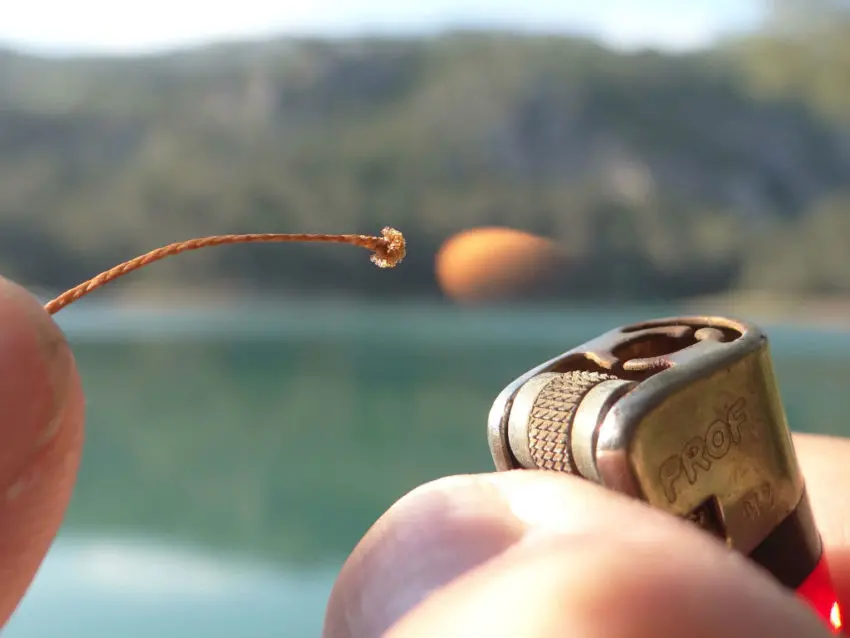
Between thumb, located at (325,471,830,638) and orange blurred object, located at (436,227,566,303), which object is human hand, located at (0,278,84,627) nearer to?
thumb, located at (325,471,830,638)

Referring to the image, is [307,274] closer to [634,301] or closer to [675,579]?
[634,301]

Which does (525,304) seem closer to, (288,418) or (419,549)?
(288,418)

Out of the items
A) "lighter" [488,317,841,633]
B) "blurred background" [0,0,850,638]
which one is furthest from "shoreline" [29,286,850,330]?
"lighter" [488,317,841,633]

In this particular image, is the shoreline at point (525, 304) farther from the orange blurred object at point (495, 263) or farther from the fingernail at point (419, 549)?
the fingernail at point (419, 549)

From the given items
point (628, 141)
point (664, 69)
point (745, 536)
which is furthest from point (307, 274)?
point (745, 536)

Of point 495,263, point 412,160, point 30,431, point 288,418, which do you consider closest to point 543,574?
point 30,431
